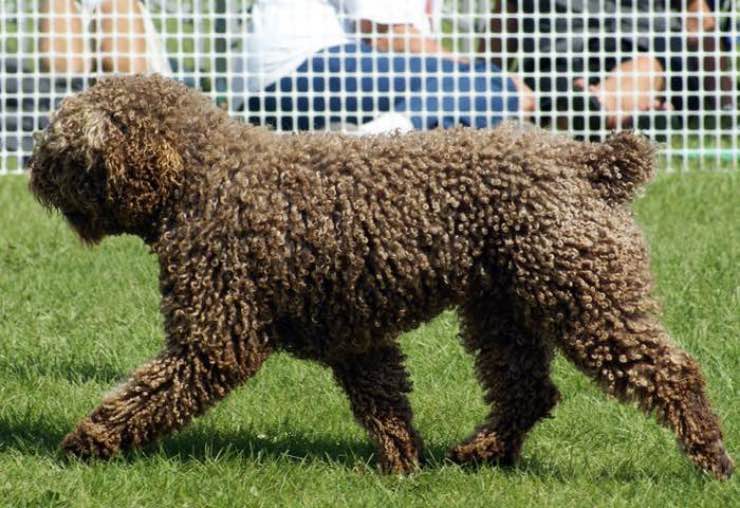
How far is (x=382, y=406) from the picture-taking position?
501 centimetres

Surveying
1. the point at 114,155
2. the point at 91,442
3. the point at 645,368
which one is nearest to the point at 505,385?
the point at 645,368

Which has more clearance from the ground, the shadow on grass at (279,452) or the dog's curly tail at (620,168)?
the dog's curly tail at (620,168)

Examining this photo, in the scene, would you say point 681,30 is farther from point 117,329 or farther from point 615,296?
point 615,296

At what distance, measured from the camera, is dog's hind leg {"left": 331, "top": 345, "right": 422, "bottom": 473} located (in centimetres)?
499

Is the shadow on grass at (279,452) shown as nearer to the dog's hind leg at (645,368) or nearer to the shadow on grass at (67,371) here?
the dog's hind leg at (645,368)

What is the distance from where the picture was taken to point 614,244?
179 inches

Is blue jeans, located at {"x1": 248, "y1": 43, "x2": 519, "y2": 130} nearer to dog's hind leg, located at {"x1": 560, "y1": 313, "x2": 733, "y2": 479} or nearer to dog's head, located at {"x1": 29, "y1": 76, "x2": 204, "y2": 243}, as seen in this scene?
dog's head, located at {"x1": 29, "y1": 76, "x2": 204, "y2": 243}

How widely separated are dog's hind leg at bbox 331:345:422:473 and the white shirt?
548 centimetres

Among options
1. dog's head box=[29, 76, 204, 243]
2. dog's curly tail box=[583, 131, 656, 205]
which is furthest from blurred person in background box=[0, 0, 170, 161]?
dog's curly tail box=[583, 131, 656, 205]

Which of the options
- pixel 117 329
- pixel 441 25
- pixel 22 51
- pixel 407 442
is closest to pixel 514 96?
pixel 441 25

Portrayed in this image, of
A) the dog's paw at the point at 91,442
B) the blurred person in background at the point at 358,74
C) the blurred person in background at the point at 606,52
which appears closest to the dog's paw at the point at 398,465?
the dog's paw at the point at 91,442

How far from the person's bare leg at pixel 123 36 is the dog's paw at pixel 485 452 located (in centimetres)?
597

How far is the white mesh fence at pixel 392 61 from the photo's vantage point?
1028cm

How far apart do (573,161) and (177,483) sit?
1.62 metres
